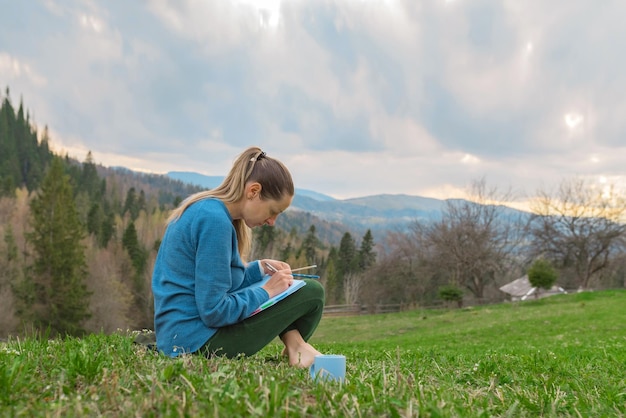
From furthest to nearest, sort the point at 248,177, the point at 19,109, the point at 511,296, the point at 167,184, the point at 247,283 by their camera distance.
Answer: the point at 167,184 → the point at 19,109 → the point at 511,296 → the point at 247,283 → the point at 248,177

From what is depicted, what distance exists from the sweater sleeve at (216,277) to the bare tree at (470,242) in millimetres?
36603

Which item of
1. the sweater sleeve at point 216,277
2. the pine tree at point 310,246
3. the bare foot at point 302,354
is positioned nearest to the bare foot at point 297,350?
the bare foot at point 302,354

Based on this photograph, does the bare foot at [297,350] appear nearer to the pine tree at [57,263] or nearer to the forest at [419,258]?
the forest at [419,258]

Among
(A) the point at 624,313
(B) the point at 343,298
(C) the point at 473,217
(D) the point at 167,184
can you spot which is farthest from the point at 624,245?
(D) the point at 167,184

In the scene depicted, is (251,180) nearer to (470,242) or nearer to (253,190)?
(253,190)

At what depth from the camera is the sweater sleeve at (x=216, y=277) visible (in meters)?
3.15

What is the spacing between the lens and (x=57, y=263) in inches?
1578

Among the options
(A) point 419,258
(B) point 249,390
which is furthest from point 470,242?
(B) point 249,390

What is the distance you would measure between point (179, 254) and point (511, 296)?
162 feet

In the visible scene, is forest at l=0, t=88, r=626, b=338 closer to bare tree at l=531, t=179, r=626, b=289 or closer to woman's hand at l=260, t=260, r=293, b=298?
bare tree at l=531, t=179, r=626, b=289

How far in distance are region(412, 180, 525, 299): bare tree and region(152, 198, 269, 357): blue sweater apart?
36615 mm

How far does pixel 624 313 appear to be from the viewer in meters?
16.1

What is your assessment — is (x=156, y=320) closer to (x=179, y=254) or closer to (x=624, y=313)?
(x=179, y=254)

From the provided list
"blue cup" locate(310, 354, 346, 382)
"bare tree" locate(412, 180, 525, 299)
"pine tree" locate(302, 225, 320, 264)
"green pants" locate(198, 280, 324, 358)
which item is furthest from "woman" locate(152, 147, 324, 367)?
"pine tree" locate(302, 225, 320, 264)
